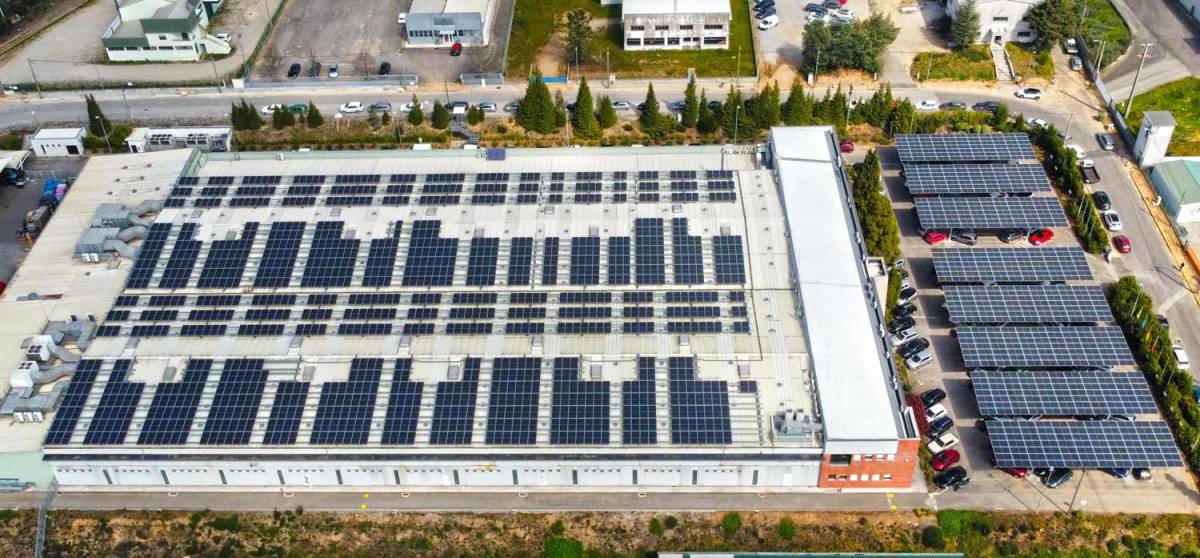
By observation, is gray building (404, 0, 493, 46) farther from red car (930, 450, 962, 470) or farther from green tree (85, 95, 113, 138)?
red car (930, 450, 962, 470)

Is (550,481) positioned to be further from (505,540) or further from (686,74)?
(686,74)

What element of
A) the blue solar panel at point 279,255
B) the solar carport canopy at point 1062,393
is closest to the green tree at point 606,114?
the blue solar panel at point 279,255

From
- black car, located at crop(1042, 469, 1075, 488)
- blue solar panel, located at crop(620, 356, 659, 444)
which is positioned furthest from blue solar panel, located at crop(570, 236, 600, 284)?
black car, located at crop(1042, 469, 1075, 488)

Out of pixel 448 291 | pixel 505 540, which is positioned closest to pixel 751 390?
pixel 505 540

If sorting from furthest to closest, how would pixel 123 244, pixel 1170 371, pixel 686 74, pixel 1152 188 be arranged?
pixel 686 74 → pixel 1152 188 → pixel 123 244 → pixel 1170 371

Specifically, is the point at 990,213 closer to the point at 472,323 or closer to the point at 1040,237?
the point at 1040,237

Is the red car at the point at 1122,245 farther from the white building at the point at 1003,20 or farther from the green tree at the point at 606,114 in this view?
the green tree at the point at 606,114

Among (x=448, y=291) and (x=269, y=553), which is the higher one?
(x=448, y=291)
